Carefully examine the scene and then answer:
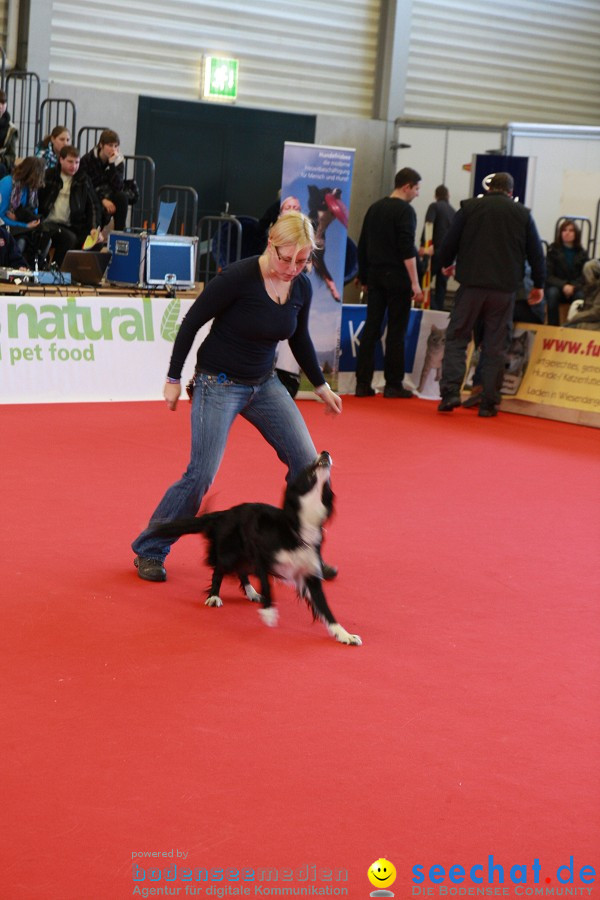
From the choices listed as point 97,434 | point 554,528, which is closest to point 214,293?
point 554,528

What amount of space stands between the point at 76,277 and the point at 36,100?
14.3 feet

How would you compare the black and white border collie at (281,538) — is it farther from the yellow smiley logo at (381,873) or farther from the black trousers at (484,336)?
the black trousers at (484,336)

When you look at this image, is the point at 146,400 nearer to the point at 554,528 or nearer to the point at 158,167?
the point at 554,528

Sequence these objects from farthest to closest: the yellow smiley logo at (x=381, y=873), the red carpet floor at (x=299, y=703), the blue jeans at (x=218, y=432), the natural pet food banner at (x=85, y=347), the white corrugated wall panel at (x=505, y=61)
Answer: the white corrugated wall panel at (x=505, y=61) < the natural pet food banner at (x=85, y=347) < the blue jeans at (x=218, y=432) < the red carpet floor at (x=299, y=703) < the yellow smiley logo at (x=381, y=873)

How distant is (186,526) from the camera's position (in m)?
4.56

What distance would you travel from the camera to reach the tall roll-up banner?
392 inches

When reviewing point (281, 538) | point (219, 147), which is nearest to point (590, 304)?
point (219, 147)

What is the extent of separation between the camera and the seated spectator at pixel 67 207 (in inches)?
422

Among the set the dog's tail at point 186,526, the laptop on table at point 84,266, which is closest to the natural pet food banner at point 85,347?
the laptop on table at point 84,266

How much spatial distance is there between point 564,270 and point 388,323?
2312 mm

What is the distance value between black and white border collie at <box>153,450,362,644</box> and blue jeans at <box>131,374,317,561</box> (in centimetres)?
17

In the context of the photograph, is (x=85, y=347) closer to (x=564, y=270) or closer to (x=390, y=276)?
(x=390, y=276)

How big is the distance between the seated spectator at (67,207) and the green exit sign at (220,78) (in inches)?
173

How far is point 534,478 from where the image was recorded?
7.74 m
